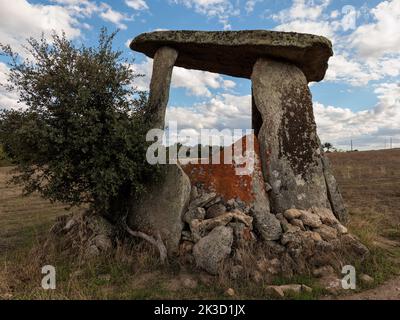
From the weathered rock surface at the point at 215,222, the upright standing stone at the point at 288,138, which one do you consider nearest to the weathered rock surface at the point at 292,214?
the upright standing stone at the point at 288,138

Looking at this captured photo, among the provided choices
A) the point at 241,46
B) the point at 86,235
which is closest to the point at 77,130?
the point at 86,235

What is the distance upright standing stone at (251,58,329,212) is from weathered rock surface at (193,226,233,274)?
2.00 meters

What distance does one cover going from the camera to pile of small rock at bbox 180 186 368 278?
7180 millimetres

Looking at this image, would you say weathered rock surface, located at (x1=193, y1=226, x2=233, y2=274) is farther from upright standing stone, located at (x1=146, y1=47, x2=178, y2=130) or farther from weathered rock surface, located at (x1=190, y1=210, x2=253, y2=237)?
upright standing stone, located at (x1=146, y1=47, x2=178, y2=130)

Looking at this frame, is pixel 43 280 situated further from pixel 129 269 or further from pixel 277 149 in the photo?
pixel 277 149

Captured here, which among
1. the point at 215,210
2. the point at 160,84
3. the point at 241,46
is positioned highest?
the point at 241,46

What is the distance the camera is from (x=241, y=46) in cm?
935

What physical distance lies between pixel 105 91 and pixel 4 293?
166 inches

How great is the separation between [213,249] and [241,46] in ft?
16.2

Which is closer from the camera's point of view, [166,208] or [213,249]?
[213,249]

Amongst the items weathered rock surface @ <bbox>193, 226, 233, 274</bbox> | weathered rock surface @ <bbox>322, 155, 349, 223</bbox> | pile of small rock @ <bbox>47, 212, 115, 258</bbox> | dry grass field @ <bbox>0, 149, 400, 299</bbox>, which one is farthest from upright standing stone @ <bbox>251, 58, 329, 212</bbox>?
pile of small rock @ <bbox>47, 212, 115, 258</bbox>

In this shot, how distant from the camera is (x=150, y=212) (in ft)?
28.0

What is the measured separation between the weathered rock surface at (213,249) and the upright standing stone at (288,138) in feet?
6.55

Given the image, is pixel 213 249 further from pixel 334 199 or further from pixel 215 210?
pixel 334 199
